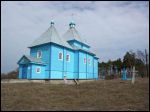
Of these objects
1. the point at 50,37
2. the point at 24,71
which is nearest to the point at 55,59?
the point at 50,37

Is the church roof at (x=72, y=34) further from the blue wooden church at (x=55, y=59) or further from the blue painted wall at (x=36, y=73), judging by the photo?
the blue painted wall at (x=36, y=73)

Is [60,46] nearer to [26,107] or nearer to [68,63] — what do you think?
[68,63]

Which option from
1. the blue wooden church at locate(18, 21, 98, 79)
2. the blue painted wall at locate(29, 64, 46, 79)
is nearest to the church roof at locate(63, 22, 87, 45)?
the blue wooden church at locate(18, 21, 98, 79)

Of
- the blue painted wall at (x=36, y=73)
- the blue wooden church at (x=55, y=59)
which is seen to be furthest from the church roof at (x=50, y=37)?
the blue painted wall at (x=36, y=73)

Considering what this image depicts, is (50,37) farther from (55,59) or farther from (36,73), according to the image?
(36,73)

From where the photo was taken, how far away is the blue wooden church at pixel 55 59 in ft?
94.1

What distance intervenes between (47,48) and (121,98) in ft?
61.3

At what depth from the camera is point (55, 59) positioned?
2994cm

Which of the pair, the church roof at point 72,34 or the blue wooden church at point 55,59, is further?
the church roof at point 72,34

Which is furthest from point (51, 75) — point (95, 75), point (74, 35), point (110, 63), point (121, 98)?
point (110, 63)

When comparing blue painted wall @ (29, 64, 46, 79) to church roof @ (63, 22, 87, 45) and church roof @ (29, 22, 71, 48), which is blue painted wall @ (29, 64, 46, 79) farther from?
church roof @ (63, 22, 87, 45)

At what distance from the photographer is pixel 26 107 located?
31.6 feet

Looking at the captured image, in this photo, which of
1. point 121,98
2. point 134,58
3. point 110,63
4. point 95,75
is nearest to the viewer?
point 121,98

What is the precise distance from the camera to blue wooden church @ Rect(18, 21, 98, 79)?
2867cm
